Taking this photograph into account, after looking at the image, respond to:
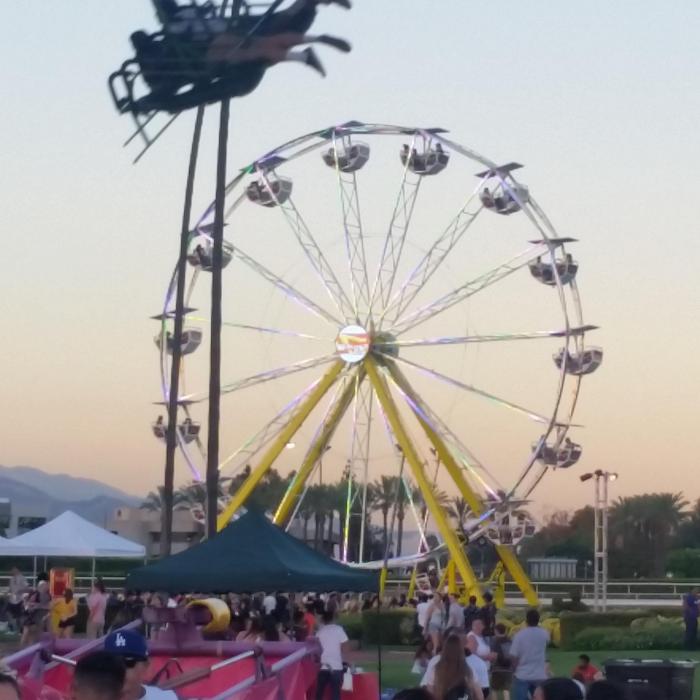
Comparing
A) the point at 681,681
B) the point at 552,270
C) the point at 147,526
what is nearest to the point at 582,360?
the point at 552,270

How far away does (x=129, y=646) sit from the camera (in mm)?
7105

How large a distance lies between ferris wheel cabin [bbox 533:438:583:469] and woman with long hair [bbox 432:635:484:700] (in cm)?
2885

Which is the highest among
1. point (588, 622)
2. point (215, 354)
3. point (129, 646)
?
point (215, 354)

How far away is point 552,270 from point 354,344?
204 inches

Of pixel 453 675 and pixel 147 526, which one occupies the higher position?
pixel 147 526

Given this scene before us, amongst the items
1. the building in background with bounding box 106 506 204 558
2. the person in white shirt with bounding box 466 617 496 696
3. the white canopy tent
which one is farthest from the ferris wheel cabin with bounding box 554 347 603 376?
the building in background with bounding box 106 506 204 558

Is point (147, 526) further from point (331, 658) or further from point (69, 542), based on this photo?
point (331, 658)

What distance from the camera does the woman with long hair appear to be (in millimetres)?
11086

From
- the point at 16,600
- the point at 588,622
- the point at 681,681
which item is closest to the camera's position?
the point at 681,681

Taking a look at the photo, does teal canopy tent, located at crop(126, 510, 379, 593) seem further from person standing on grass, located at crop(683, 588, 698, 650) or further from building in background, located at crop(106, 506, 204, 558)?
building in background, located at crop(106, 506, 204, 558)

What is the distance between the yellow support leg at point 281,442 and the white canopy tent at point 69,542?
16.3 feet

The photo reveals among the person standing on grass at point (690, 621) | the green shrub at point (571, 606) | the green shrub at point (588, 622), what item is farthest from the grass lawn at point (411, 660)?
the green shrub at point (571, 606)

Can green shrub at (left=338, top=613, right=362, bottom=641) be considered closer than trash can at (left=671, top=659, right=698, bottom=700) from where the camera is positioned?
No

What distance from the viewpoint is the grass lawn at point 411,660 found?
968 inches
